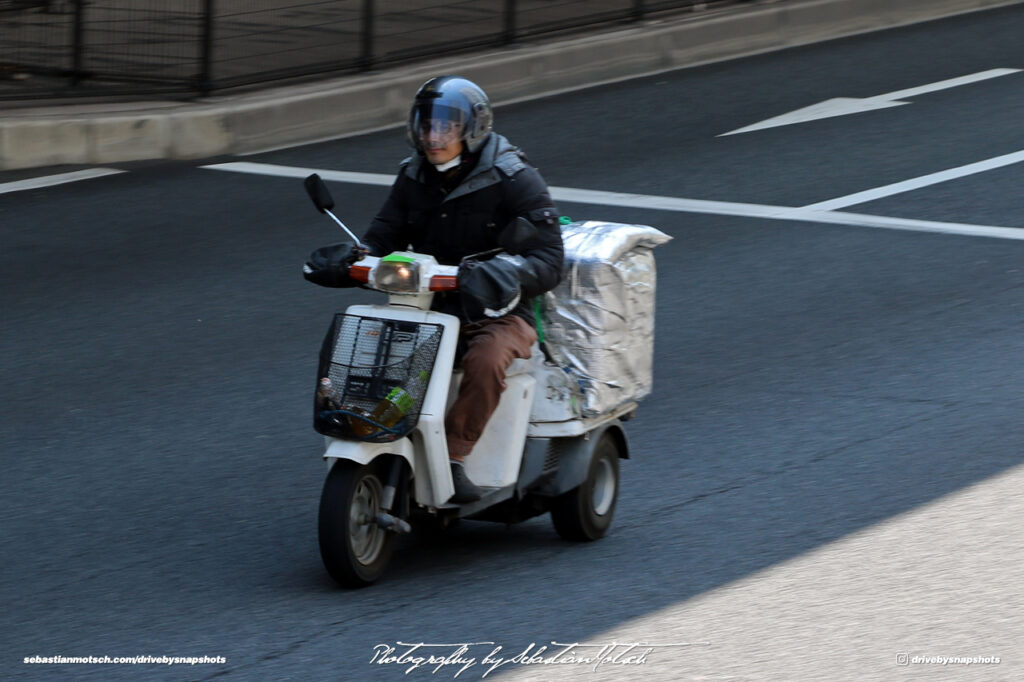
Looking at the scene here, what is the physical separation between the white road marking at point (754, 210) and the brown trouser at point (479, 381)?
5.97 metres

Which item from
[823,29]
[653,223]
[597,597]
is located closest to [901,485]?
[597,597]

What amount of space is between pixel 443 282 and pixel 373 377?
0.39m

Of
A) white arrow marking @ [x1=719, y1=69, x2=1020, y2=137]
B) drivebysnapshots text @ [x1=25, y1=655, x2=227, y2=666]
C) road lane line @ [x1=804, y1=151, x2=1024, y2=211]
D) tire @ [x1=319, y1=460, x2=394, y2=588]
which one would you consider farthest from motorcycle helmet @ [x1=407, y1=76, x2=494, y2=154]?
white arrow marking @ [x1=719, y1=69, x2=1020, y2=137]

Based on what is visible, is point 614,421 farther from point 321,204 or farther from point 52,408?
point 52,408

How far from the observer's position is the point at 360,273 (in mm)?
5570

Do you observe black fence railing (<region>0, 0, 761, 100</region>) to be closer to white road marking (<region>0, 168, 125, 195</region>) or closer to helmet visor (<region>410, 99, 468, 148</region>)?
white road marking (<region>0, 168, 125, 195</region>)

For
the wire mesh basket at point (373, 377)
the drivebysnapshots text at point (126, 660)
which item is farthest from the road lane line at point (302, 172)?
the drivebysnapshots text at point (126, 660)

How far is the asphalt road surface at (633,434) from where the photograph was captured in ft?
16.6

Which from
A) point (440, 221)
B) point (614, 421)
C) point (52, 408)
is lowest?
point (52, 408)

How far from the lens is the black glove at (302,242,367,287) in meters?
5.60

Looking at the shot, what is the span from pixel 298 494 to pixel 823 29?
42.7ft

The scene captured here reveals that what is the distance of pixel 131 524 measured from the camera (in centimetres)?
630

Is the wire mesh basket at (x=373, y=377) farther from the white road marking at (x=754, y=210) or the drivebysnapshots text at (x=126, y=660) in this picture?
the white road marking at (x=754, y=210)

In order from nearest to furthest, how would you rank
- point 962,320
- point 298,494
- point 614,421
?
point 614,421
point 298,494
point 962,320
